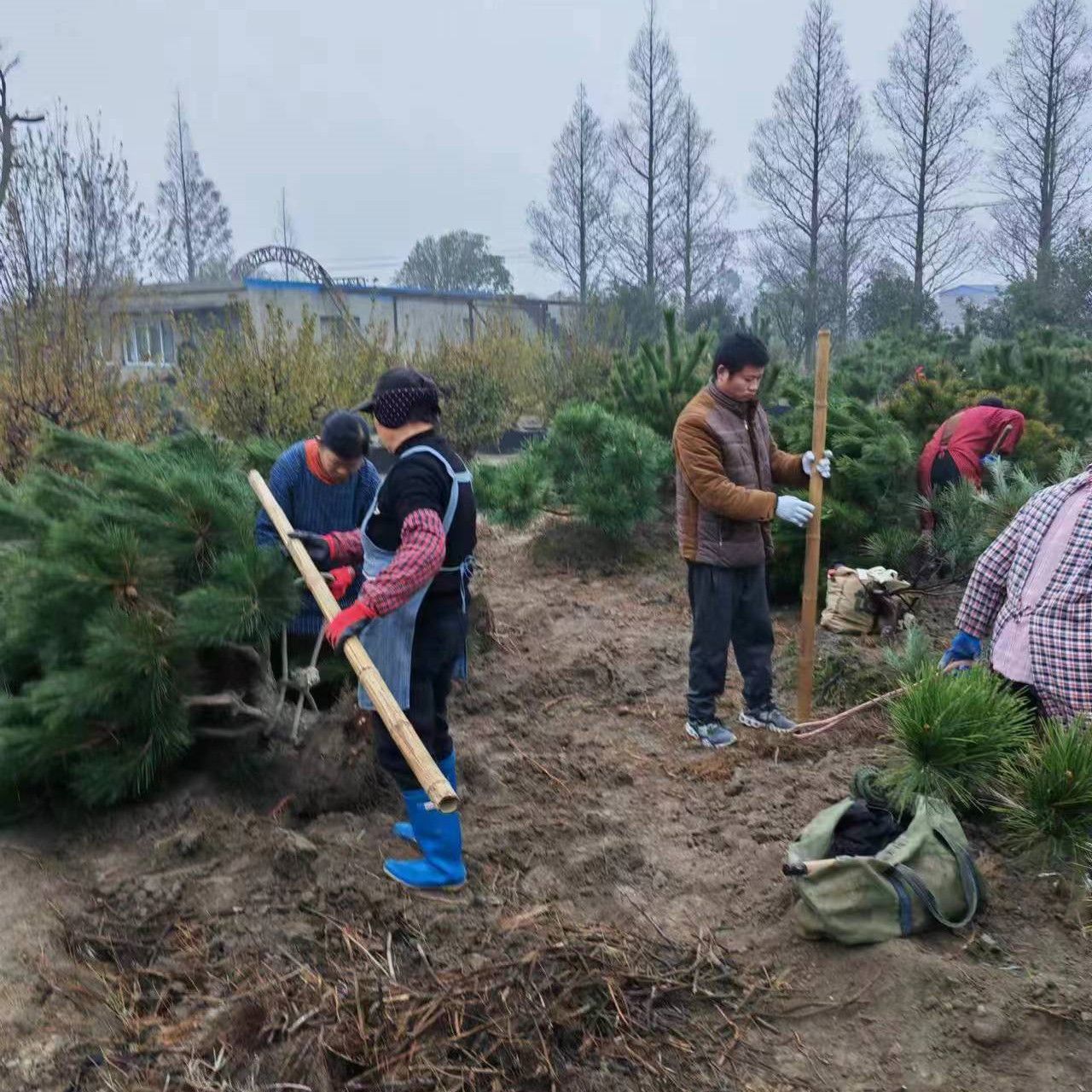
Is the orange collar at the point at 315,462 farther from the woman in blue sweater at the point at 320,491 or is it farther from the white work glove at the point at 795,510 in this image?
the white work glove at the point at 795,510

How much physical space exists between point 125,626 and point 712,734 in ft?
8.53

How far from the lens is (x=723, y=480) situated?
4555mm

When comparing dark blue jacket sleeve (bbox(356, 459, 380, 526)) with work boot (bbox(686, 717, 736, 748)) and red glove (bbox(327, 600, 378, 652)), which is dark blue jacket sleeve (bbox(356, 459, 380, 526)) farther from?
work boot (bbox(686, 717, 736, 748))

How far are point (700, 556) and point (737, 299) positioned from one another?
141 ft

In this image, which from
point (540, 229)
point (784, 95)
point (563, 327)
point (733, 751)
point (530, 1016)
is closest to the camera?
point (530, 1016)

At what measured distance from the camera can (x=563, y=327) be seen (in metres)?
17.4

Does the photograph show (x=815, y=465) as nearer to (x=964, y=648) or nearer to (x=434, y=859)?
(x=964, y=648)

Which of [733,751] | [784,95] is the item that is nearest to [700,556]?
[733,751]

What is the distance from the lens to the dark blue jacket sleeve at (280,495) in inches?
163

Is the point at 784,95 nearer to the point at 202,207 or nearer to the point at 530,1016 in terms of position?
the point at 202,207

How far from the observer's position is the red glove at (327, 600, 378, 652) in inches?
128

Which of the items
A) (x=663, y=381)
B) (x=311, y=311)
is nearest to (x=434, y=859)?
(x=663, y=381)

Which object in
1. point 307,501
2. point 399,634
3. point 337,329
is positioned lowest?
point 399,634

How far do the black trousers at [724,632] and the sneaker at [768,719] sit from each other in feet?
0.11
